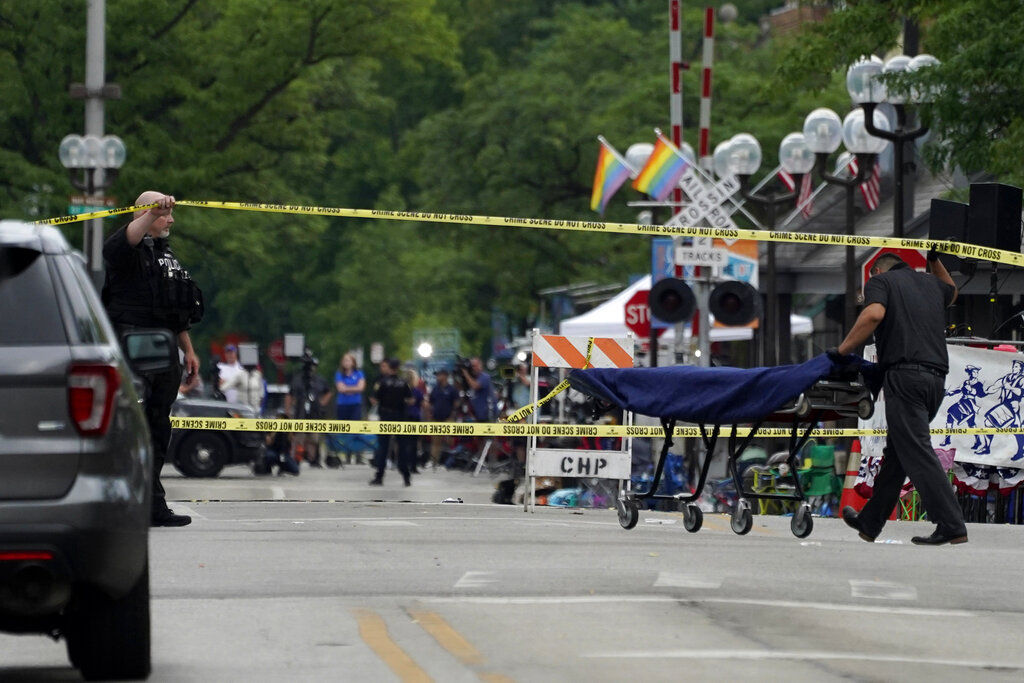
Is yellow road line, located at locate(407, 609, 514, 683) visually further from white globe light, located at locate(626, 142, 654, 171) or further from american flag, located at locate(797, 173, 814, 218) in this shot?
american flag, located at locate(797, 173, 814, 218)

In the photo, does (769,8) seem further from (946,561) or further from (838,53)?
(946,561)

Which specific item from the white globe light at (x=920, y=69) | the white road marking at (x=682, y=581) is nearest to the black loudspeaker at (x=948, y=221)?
the white road marking at (x=682, y=581)

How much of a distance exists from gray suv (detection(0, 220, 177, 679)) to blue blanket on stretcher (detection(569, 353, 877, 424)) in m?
5.15

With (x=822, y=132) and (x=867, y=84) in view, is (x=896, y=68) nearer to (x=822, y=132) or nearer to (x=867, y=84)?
(x=867, y=84)

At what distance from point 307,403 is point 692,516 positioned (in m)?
21.7

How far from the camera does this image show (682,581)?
33.6 ft

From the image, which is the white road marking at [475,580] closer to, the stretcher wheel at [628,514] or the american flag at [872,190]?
the stretcher wheel at [628,514]

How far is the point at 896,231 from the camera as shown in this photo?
20.7 metres

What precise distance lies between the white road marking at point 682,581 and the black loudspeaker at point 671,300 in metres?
13.1

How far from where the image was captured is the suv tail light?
6.54 meters

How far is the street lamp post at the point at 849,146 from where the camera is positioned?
77.2 ft

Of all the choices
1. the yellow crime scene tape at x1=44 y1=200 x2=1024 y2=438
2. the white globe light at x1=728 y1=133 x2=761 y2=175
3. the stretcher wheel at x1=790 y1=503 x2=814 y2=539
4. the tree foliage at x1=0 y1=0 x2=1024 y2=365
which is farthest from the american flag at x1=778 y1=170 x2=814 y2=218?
the stretcher wheel at x1=790 y1=503 x2=814 y2=539

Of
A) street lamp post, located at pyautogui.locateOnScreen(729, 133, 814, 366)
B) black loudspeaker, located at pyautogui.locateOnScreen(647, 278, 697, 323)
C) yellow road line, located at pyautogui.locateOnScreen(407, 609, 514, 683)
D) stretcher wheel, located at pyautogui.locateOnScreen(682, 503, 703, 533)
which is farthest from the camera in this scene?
street lamp post, located at pyautogui.locateOnScreen(729, 133, 814, 366)

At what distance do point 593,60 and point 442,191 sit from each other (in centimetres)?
614
